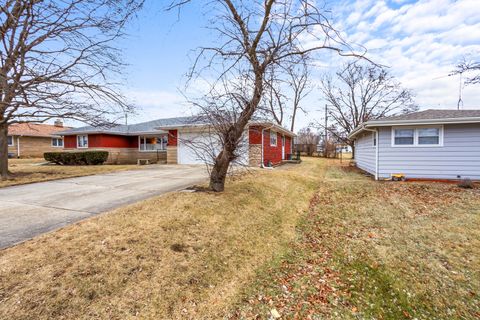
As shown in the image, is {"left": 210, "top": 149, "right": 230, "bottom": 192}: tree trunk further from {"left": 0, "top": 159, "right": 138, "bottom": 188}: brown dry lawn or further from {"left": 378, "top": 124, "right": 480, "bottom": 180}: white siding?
{"left": 378, "top": 124, "right": 480, "bottom": 180}: white siding

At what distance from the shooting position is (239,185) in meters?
7.50

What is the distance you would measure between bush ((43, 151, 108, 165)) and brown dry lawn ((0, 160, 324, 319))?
47.8 ft

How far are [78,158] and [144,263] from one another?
17274 mm

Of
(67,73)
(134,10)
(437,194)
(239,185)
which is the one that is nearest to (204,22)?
(134,10)

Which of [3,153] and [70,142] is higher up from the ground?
[70,142]

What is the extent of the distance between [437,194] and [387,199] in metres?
1.91

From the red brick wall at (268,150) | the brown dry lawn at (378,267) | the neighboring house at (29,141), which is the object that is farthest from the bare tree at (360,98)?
the neighboring house at (29,141)

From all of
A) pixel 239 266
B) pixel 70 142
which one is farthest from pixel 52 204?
pixel 70 142

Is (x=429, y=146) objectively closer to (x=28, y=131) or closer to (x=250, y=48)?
(x=250, y=48)

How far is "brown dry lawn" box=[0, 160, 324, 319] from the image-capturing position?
8.55ft

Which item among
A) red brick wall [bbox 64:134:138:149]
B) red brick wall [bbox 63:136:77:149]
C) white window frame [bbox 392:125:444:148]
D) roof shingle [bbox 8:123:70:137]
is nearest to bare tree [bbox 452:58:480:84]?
white window frame [bbox 392:125:444:148]

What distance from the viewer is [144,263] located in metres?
3.33

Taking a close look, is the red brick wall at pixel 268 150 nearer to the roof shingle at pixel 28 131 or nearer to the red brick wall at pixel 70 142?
the red brick wall at pixel 70 142

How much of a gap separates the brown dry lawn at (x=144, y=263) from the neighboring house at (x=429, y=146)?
7.76 metres
